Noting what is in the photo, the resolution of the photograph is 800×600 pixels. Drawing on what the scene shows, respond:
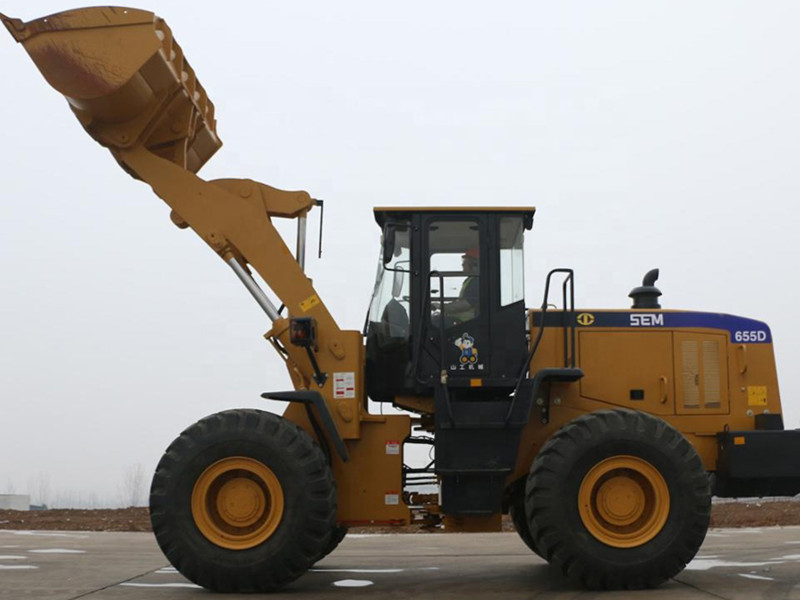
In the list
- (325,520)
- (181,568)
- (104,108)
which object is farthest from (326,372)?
(104,108)

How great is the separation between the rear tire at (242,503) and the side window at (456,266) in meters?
1.83

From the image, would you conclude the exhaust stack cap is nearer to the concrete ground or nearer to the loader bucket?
the concrete ground

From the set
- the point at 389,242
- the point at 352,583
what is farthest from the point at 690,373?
the point at 352,583

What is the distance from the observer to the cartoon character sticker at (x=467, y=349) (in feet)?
29.8

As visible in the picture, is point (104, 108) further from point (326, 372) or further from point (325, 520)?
point (325, 520)

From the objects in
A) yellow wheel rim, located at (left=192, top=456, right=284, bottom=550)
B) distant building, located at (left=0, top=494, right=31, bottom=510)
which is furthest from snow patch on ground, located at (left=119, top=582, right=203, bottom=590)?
distant building, located at (left=0, top=494, right=31, bottom=510)

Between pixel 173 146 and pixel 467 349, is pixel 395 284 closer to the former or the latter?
pixel 467 349

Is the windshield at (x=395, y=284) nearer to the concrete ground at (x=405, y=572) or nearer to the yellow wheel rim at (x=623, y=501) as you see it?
the yellow wheel rim at (x=623, y=501)

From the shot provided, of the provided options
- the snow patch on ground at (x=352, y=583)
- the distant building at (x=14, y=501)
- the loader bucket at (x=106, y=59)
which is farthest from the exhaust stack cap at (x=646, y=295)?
the distant building at (x=14, y=501)

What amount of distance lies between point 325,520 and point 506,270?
2848 mm

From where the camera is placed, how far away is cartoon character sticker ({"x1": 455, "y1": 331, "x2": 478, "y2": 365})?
9.08 meters

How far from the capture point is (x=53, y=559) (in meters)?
11.2

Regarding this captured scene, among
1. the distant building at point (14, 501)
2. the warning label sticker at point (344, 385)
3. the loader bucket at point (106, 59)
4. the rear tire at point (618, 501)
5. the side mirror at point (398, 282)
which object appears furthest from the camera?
the distant building at point (14, 501)

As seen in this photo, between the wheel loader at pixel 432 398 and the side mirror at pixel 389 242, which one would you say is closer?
the wheel loader at pixel 432 398
